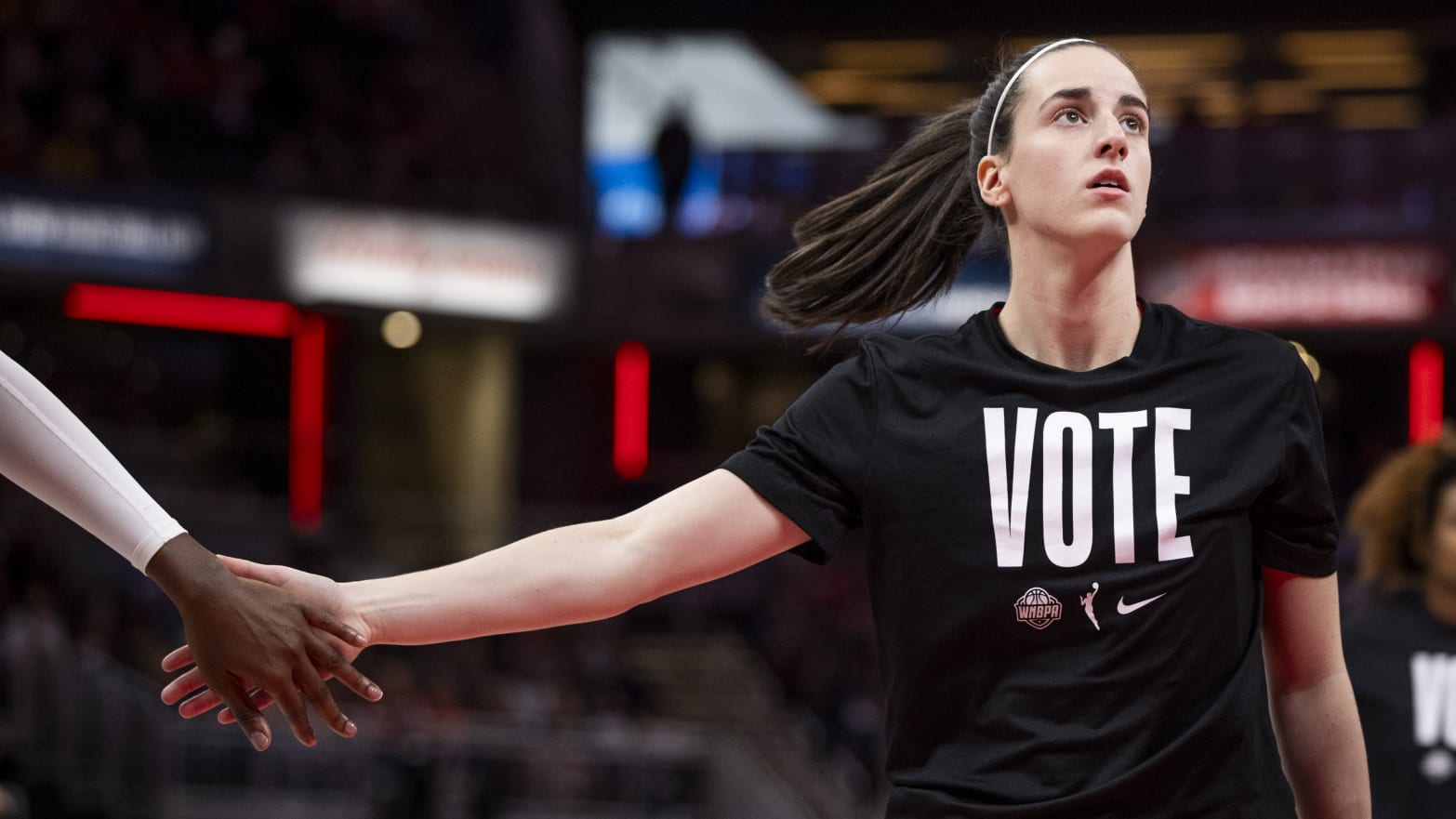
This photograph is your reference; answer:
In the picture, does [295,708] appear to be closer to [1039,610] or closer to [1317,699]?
[1039,610]

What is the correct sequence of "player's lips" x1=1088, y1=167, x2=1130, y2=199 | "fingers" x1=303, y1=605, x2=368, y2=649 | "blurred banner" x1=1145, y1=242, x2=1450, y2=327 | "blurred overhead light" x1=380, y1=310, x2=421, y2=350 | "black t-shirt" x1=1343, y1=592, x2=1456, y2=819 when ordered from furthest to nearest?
"blurred overhead light" x1=380, y1=310, x2=421, y2=350 → "blurred banner" x1=1145, y1=242, x2=1450, y2=327 → "black t-shirt" x1=1343, y1=592, x2=1456, y2=819 → "fingers" x1=303, y1=605, x2=368, y2=649 → "player's lips" x1=1088, y1=167, x2=1130, y2=199

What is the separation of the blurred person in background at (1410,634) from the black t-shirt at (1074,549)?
170 cm

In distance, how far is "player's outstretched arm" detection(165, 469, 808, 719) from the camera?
2551 millimetres

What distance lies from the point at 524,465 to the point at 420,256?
3933mm

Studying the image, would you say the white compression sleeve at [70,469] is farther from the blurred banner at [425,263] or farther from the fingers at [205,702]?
the blurred banner at [425,263]

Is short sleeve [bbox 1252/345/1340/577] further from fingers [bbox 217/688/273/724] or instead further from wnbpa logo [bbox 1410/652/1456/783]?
wnbpa logo [bbox 1410/652/1456/783]

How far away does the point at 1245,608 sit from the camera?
8.09ft

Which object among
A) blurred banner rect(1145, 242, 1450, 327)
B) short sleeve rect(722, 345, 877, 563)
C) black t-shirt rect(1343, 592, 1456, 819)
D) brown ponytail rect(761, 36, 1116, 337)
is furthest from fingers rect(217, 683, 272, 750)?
blurred banner rect(1145, 242, 1450, 327)

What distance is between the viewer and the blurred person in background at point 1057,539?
93.4 inches

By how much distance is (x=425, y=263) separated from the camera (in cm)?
1764

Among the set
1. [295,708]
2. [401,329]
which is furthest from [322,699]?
[401,329]

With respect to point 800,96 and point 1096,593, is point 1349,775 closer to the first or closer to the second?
point 1096,593

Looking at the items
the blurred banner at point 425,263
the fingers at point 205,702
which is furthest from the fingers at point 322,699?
the blurred banner at point 425,263

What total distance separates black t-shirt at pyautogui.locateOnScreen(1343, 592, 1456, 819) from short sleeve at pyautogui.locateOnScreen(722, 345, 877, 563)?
197cm
